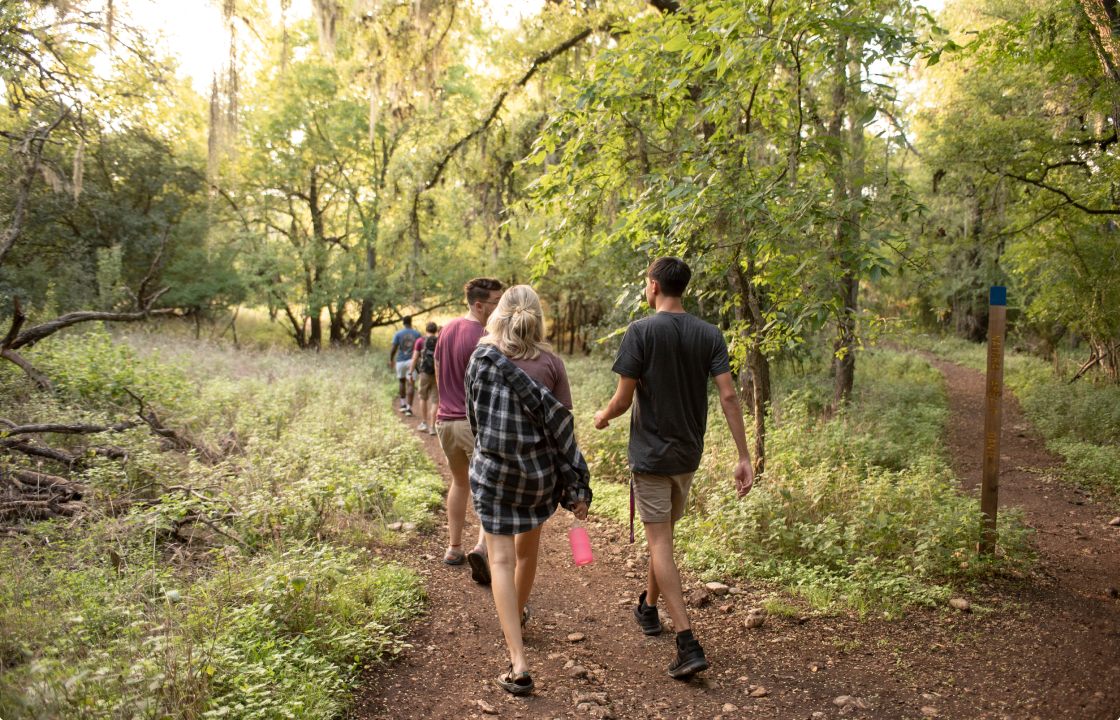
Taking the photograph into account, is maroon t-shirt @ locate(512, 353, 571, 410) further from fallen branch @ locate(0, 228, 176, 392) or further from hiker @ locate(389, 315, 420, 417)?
hiker @ locate(389, 315, 420, 417)


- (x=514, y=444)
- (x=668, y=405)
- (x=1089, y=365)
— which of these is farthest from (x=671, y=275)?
(x=1089, y=365)

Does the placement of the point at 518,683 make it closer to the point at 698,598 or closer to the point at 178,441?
the point at 698,598

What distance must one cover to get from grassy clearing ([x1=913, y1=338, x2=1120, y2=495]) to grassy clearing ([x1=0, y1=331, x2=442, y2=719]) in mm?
7943

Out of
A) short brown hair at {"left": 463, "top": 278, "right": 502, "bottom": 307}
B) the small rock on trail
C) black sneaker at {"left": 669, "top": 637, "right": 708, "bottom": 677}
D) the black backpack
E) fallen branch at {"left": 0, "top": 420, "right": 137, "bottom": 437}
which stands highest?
short brown hair at {"left": 463, "top": 278, "right": 502, "bottom": 307}

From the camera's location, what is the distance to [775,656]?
131 inches

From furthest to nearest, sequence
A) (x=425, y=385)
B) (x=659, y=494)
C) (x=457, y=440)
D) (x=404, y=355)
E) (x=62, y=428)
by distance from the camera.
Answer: (x=404, y=355)
(x=425, y=385)
(x=62, y=428)
(x=457, y=440)
(x=659, y=494)

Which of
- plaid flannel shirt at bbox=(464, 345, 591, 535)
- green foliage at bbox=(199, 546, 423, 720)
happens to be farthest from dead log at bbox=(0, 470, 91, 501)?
plaid flannel shirt at bbox=(464, 345, 591, 535)

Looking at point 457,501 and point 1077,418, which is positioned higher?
point 1077,418

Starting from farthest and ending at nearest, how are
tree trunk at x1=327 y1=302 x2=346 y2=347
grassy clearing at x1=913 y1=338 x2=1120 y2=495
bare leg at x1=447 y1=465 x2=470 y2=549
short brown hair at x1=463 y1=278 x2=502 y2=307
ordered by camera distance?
tree trunk at x1=327 y1=302 x2=346 y2=347, grassy clearing at x1=913 y1=338 x2=1120 y2=495, bare leg at x1=447 y1=465 x2=470 y2=549, short brown hair at x1=463 y1=278 x2=502 y2=307

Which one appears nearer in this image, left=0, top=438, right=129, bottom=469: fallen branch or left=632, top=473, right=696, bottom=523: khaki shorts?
left=632, top=473, right=696, bottom=523: khaki shorts

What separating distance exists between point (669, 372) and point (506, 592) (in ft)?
4.69

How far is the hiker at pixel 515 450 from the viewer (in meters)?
2.95

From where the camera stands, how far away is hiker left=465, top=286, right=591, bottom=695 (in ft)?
9.69

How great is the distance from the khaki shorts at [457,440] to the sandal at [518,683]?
1561mm
